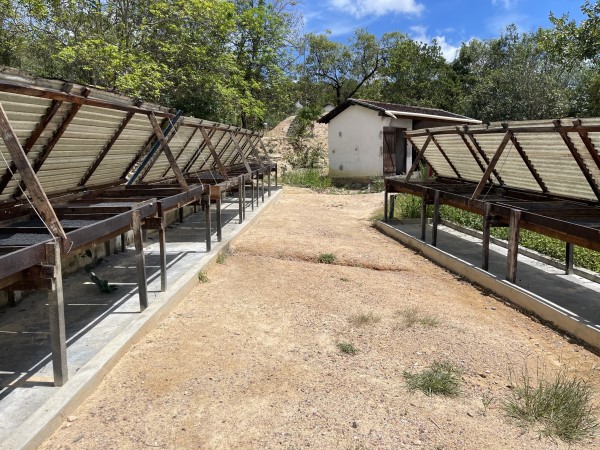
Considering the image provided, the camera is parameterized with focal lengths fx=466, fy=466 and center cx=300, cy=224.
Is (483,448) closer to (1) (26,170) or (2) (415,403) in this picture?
(2) (415,403)

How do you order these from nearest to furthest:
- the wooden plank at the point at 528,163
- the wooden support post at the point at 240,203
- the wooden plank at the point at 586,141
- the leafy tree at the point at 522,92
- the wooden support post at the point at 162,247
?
the wooden support post at the point at 162,247 < the wooden plank at the point at 586,141 < the wooden plank at the point at 528,163 < the wooden support post at the point at 240,203 < the leafy tree at the point at 522,92

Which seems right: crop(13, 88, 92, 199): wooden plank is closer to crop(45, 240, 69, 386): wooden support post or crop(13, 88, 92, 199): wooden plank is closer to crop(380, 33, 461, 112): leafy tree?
crop(45, 240, 69, 386): wooden support post

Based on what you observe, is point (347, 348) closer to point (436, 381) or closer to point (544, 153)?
point (436, 381)

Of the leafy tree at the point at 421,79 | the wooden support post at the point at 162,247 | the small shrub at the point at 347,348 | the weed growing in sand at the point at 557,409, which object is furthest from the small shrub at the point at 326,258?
the leafy tree at the point at 421,79

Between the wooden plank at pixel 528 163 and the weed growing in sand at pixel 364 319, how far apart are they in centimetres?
402

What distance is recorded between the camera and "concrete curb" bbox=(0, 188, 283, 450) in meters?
2.77

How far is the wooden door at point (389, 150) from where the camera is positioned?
2114 centimetres

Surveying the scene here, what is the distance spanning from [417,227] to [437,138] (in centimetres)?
211

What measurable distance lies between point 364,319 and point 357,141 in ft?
58.5

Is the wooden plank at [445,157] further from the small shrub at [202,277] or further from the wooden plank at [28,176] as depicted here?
the wooden plank at [28,176]

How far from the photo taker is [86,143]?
5.86 m

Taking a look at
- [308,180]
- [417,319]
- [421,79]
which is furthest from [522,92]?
[417,319]

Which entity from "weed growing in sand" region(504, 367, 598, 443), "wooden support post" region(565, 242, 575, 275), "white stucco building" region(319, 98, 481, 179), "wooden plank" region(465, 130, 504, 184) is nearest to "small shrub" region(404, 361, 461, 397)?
"weed growing in sand" region(504, 367, 598, 443)

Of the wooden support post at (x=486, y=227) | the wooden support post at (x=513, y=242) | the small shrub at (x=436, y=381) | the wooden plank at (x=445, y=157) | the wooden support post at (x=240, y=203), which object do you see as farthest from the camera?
the wooden support post at (x=240, y=203)
